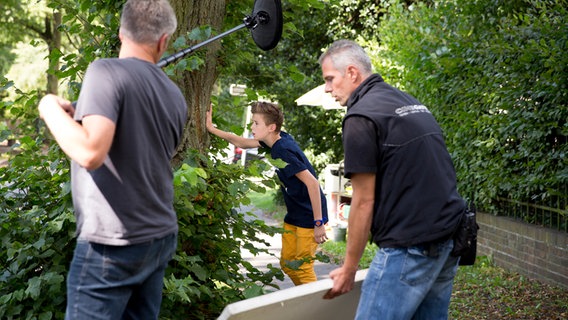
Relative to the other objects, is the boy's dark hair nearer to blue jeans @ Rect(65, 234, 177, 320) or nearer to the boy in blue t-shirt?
the boy in blue t-shirt

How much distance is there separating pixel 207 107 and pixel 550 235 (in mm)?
4618

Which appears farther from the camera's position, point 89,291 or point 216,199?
point 216,199

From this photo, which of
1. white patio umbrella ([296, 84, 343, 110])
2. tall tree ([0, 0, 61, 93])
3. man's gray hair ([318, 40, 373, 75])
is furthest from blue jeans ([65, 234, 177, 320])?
tall tree ([0, 0, 61, 93])

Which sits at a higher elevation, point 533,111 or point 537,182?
point 533,111

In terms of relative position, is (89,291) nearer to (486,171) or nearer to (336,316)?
(336,316)

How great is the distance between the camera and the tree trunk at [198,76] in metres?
5.57

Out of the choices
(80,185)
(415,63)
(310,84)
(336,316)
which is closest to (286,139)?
(336,316)

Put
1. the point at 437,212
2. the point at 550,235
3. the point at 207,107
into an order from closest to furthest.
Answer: the point at 437,212, the point at 207,107, the point at 550,235

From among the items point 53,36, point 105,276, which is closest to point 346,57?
point 105,276

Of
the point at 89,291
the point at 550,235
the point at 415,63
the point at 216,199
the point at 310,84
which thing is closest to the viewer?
the point at 89,291

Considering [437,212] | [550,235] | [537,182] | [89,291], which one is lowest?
[550,235]

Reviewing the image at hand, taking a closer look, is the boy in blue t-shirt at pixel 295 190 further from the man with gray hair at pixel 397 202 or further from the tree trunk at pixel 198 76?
the man with gray hair at pixel 397 202

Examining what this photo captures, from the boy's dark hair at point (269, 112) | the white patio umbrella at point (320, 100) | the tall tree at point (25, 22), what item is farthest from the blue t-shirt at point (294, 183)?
the tall tree at point (25, 22)

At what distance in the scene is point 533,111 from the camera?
8.05 meters
